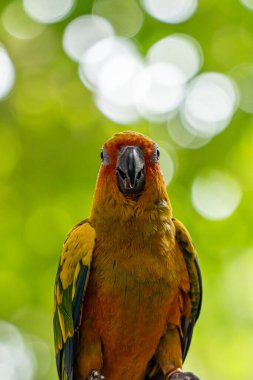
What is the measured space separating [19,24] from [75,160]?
77.3 inches

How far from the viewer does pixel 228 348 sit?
31.1ft

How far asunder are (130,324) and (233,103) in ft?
16.5

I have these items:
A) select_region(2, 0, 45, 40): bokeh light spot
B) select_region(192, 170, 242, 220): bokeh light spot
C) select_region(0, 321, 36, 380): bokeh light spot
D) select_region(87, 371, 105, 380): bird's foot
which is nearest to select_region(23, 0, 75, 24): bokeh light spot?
select_region(2, 0, 45, 40): bokeh light spot

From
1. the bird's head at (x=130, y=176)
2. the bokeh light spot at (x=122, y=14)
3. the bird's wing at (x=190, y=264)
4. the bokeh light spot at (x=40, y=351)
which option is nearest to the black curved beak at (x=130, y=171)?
the bird's head at (x=130, y=176)

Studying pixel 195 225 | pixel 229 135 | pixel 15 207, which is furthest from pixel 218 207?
pixel 15 207

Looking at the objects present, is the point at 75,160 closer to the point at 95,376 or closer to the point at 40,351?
the point at 40,351

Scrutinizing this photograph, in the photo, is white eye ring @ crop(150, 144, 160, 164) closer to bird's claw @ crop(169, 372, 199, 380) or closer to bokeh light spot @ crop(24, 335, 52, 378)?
bird's claw @ crop(169, 372, 199, 380)

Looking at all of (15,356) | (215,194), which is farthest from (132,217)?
(15,356)

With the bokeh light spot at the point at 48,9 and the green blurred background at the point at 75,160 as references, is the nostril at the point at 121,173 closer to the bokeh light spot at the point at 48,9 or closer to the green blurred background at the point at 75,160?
the green blurred background at the point at 75,160

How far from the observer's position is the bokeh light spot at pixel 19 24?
9078 mm

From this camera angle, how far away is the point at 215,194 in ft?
30.1

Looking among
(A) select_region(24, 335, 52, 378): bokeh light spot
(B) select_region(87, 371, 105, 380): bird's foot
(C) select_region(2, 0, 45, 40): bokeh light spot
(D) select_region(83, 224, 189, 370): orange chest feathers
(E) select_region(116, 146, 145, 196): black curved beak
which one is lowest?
(B) select_region(87, 371, 105, 380): bird's foot

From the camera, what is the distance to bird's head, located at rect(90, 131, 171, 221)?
4.85 m

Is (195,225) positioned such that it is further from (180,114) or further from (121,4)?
(121,4)
